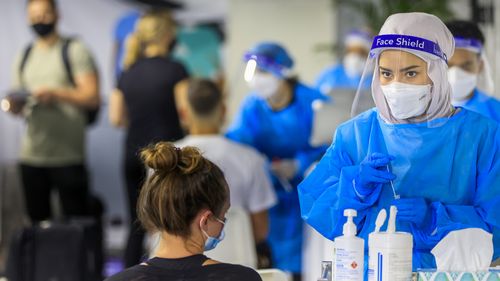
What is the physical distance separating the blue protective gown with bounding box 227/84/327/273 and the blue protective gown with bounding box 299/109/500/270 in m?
2.19

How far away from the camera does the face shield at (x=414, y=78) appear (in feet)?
8.15

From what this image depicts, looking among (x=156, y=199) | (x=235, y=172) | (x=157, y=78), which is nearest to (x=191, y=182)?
(x=156, y=199)

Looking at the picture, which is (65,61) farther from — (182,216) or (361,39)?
(182,216)

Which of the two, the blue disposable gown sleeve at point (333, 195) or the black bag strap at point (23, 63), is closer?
the blue disposable gown sleeve at point (333, 195)

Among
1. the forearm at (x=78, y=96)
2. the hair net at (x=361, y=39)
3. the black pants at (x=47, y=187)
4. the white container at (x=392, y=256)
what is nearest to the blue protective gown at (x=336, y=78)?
the hair net at (x=361, y=39)

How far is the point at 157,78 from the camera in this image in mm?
5160

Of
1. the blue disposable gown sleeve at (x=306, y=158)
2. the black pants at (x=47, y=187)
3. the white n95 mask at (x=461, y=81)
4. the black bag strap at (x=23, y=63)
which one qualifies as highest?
the black bag strap at (x=23, y=63)

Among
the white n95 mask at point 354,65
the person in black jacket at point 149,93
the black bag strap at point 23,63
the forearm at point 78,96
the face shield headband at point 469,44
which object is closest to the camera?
the face shield headband at point 469,44

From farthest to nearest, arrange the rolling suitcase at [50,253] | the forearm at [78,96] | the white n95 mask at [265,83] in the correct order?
the forearm at [78,96]
the white n95 mask at [265,83]
the rolling suitcase at [50,253]

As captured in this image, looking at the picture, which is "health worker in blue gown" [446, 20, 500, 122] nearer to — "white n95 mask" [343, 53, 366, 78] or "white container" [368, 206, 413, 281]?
"white container" [368, 206, 413, 281]

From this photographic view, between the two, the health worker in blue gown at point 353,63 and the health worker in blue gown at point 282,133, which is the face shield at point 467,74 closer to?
the health worker in blue gown at point 282,133

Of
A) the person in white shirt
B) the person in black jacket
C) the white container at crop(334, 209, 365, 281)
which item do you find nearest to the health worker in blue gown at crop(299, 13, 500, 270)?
the white container at crop(334, 209, 365, 281)

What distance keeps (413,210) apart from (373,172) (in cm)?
16

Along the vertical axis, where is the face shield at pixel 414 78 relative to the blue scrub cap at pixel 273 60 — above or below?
below
